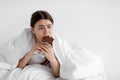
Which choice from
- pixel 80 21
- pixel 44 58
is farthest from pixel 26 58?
pixel 80 21

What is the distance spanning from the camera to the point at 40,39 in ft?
5.54

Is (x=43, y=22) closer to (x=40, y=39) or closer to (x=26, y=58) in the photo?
(x=40, y=39)

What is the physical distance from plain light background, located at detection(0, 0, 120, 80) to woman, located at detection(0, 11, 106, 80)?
324 mm

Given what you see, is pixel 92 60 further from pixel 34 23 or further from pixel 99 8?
pixel 99 8

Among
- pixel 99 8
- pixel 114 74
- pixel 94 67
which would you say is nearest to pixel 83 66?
pixel 94 67

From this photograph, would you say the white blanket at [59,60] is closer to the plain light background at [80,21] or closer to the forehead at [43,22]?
the forehead at [43,22]

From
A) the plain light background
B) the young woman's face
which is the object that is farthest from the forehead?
the plain light background

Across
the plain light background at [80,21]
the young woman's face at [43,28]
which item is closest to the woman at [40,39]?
the young woman's face at [43,28]

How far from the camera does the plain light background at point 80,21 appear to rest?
2.05 m

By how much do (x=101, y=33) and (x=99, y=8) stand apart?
20cm

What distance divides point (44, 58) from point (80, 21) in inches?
20.7

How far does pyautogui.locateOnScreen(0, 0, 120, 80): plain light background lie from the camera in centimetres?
205

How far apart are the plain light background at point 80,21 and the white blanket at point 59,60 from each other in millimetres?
324

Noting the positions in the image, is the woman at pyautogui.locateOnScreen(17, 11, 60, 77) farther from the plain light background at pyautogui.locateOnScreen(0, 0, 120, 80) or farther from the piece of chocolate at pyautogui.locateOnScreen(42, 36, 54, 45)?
the plain light background at pyautogui.locateOnScreen(0, 0, 120, 80)
